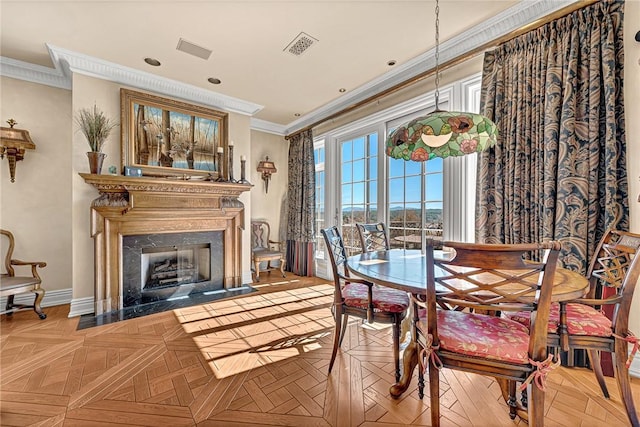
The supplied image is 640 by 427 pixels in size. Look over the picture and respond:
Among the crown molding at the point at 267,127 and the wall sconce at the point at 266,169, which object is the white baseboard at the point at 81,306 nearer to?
the wall sconce at the point at 266,169

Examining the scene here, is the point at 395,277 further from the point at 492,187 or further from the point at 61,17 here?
the point at 61,17

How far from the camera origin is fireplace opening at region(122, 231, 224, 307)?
3.14 meters

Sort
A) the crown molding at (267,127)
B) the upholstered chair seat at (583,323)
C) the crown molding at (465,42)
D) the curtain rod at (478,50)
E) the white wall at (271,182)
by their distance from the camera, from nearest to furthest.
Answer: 1. the upholstered chair seat at (583,323)
2. the curtain rod at (478,50)
3. the crown molding at (465,42)
4. the crown molding at (267,127)
5. the white wall at (271,182)

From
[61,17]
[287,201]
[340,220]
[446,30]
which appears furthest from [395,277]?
[287,201]

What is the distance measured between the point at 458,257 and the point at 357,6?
6.93 ft

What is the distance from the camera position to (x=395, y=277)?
144cm

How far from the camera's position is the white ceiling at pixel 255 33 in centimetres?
214

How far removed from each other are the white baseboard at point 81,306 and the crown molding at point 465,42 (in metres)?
3.97

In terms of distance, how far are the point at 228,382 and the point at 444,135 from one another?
6.97ft

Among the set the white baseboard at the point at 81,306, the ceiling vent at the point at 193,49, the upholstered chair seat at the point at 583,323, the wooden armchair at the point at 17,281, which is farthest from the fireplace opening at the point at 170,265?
the upholstered chair seat at the point at 583,323

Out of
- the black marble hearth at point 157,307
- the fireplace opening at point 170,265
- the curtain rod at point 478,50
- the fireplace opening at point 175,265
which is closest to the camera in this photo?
the curtain rod at point 478,50

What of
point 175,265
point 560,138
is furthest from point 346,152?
point 175,265

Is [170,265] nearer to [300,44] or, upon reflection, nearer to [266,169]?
[266,169]

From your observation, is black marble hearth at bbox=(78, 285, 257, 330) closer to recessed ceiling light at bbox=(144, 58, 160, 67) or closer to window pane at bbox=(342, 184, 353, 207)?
window pane at bbox=(342, 184, 353, 207)
